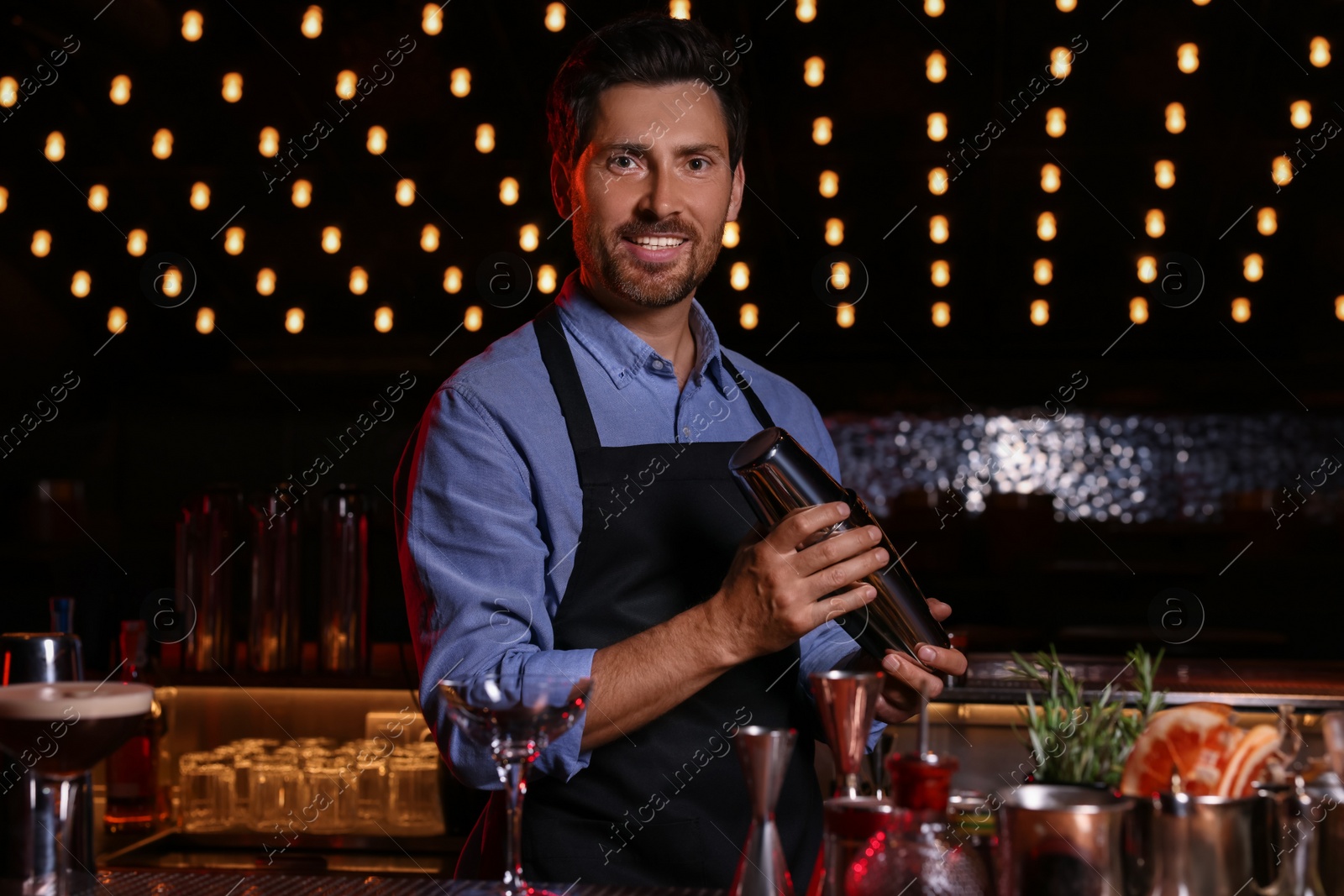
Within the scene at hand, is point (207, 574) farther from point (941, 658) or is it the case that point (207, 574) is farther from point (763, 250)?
point (941, 658)

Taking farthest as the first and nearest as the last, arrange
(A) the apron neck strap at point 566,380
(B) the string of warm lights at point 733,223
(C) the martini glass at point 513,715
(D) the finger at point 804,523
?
(B) the string of warm lights at point 733,223
(A) the apron neck strap at point 566,380
(D) the finger at point 804,523
(C) the martini glass at point 513,715

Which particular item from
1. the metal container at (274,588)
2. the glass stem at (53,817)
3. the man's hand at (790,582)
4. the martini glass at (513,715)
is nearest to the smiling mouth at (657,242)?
the man's hand at (790,582)

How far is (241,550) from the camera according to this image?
3.42m

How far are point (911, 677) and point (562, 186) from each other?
0.99m

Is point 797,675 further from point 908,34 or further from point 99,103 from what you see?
point 99,103

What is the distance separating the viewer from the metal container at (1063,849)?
1.11 meters

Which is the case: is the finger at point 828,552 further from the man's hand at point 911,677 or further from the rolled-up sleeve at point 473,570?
the rolled-up sleeve at point 473,570

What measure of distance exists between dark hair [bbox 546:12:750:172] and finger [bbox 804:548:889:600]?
0.75m

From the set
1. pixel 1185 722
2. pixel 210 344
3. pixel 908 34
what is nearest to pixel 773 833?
pixel 1185 722

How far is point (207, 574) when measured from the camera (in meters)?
3.25

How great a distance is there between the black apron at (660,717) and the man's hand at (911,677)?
21 cm

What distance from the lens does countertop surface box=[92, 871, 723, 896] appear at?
1.41 metres

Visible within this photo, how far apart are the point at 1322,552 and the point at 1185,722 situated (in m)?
3.27

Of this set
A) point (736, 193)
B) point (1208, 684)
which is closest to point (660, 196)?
point (736, 193)
